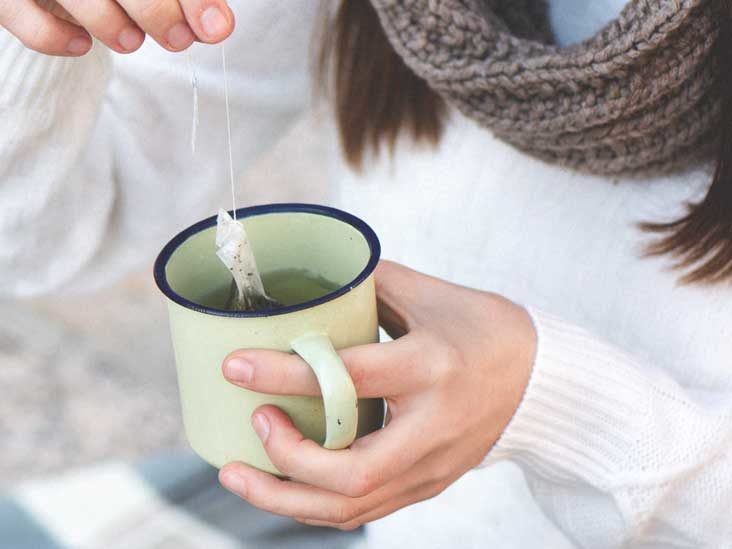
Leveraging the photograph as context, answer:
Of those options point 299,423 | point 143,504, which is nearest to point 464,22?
point 299,423

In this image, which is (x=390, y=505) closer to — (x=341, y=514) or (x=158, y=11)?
(x=341, y=514)

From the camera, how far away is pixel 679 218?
2.34 ft

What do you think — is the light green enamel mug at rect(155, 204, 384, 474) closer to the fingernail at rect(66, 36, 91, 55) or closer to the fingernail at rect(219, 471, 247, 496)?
the fingernail at rect(219, 471, 247, 496)

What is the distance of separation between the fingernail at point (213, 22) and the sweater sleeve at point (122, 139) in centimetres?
26

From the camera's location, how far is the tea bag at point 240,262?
1.57ft

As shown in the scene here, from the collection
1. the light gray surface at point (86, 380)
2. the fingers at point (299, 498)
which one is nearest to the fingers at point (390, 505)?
the fingers at point (299, 498)

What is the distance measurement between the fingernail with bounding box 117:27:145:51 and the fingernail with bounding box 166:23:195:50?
0.02m

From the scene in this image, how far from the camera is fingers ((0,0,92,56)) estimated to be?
496 millimetres

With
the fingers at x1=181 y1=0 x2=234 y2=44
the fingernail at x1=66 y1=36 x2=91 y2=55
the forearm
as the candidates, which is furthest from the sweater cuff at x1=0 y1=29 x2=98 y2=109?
the fingers at x1=181 y1=0 x2=234 y2=44

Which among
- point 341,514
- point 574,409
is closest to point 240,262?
point 341,514

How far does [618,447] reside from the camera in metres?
0.65

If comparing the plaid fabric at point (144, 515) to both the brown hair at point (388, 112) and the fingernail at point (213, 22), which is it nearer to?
the brown hair at point (388, 112)

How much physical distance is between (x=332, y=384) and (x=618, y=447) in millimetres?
313

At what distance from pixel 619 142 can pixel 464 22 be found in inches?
5.9
